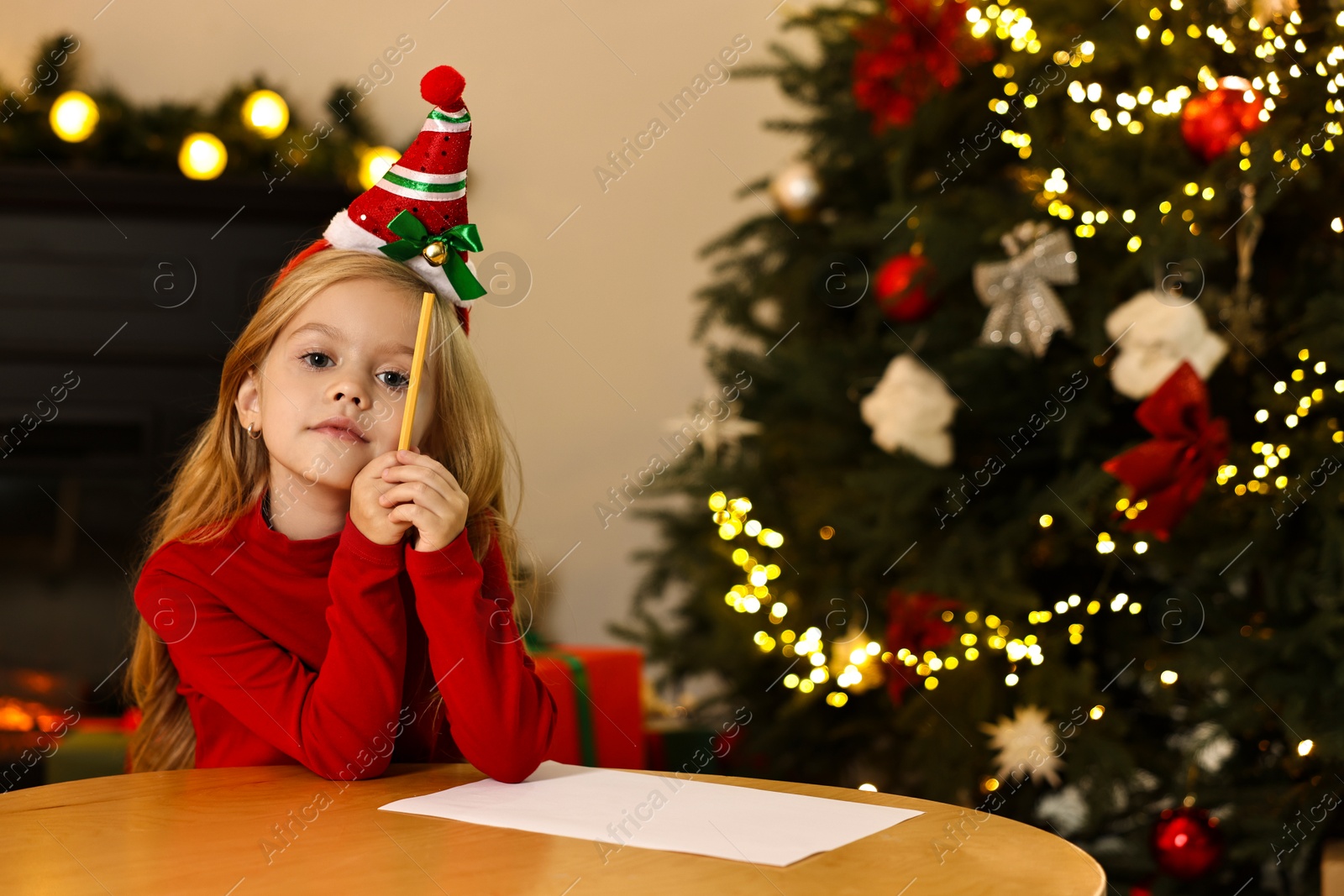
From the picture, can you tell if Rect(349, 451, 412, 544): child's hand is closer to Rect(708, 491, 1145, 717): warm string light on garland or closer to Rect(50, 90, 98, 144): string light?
Rect(708, 491, 1145, 717): warm string light on garland

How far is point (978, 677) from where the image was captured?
1.67m

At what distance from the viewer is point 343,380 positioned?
36.7 inches

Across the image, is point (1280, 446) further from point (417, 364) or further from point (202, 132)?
point (202, 132)

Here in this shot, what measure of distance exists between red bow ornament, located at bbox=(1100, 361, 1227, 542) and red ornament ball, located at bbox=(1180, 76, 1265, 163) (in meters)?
0.32

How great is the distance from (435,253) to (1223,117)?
1.15 metres

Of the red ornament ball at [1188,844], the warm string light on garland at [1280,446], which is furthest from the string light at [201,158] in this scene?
the red ornament ball at [1188,844]

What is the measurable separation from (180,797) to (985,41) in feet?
5.27

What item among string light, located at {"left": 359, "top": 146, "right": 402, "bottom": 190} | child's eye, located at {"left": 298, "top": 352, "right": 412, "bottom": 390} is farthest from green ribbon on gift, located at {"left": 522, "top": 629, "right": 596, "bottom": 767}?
string light, located at {"left": 359, "top": 146, "right": 402, "bottom": 190}

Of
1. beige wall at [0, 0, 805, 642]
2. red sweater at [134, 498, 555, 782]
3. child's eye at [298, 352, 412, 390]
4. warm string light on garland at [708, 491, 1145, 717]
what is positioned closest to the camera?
red sweater at [134, 498, 555, 782]

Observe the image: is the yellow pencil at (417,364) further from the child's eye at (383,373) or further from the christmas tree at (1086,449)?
the christmas tree at (1086,449)

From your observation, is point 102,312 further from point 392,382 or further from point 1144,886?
point 1144,886

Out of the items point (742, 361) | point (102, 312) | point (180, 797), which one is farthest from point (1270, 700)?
point (102, 312)

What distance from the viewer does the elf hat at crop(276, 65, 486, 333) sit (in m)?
0.90

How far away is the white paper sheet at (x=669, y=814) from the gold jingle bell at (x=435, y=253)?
0.42 m
